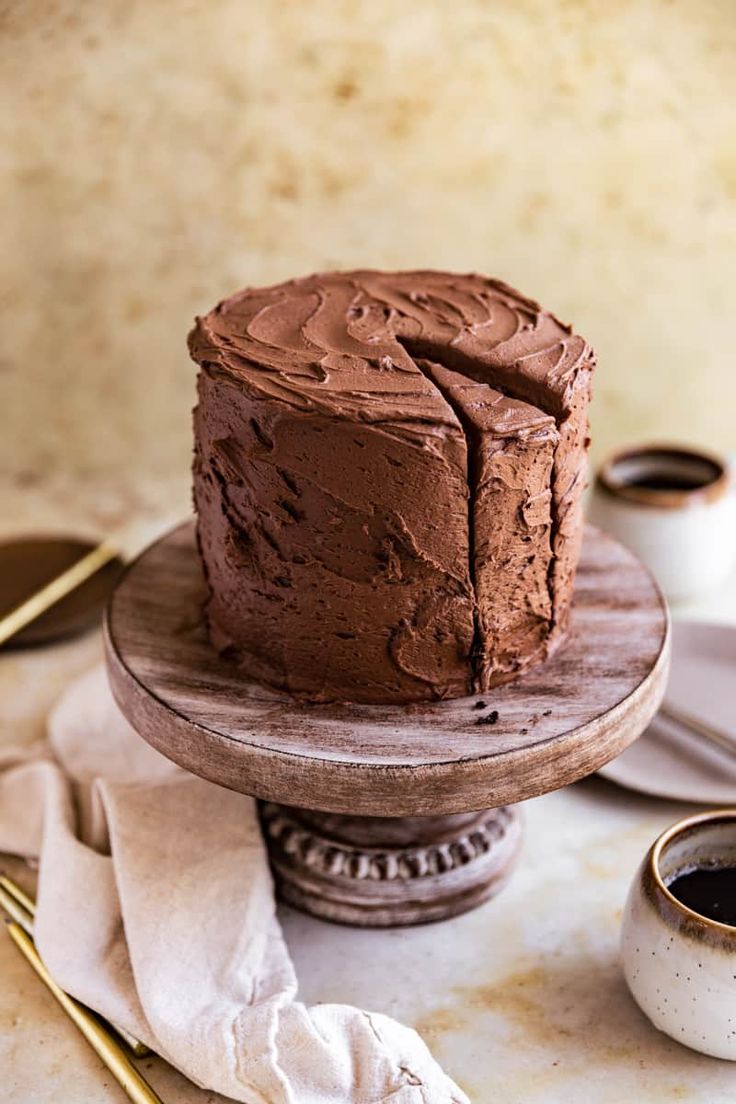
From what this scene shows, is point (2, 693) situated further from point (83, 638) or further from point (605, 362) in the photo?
point (605, 362)

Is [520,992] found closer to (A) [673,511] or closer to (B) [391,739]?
(B) [391,739]

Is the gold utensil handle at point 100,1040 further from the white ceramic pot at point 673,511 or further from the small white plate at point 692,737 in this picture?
the white ceramic pot at point 673,511

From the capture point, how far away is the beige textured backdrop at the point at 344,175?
224 centimetres

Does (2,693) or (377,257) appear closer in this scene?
(2,693)

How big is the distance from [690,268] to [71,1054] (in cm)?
182

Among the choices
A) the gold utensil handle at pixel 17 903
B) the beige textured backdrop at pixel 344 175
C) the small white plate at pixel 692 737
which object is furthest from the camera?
the beige textured backdrop at pixel 344 175

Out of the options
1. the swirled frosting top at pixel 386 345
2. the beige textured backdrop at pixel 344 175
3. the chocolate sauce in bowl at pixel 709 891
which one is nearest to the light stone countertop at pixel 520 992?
the chocolate sauce in bowl at pixel 709 891

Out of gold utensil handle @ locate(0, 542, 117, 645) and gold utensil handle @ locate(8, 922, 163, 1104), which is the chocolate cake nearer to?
gold utensil handle @ locate(8, 922, 163, 1104)

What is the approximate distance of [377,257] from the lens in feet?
7.98

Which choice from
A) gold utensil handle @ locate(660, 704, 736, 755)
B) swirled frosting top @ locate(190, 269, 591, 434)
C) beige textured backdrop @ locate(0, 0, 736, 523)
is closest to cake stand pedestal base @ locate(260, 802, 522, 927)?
gold utensil handle @ locate(660, 704, 736, 755)

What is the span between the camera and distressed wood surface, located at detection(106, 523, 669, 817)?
4.14 feet

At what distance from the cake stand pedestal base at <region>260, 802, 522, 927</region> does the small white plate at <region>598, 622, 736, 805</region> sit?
292mm

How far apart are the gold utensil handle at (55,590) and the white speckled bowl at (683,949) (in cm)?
108

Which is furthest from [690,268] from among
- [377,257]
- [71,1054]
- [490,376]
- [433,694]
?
[71,1054]
